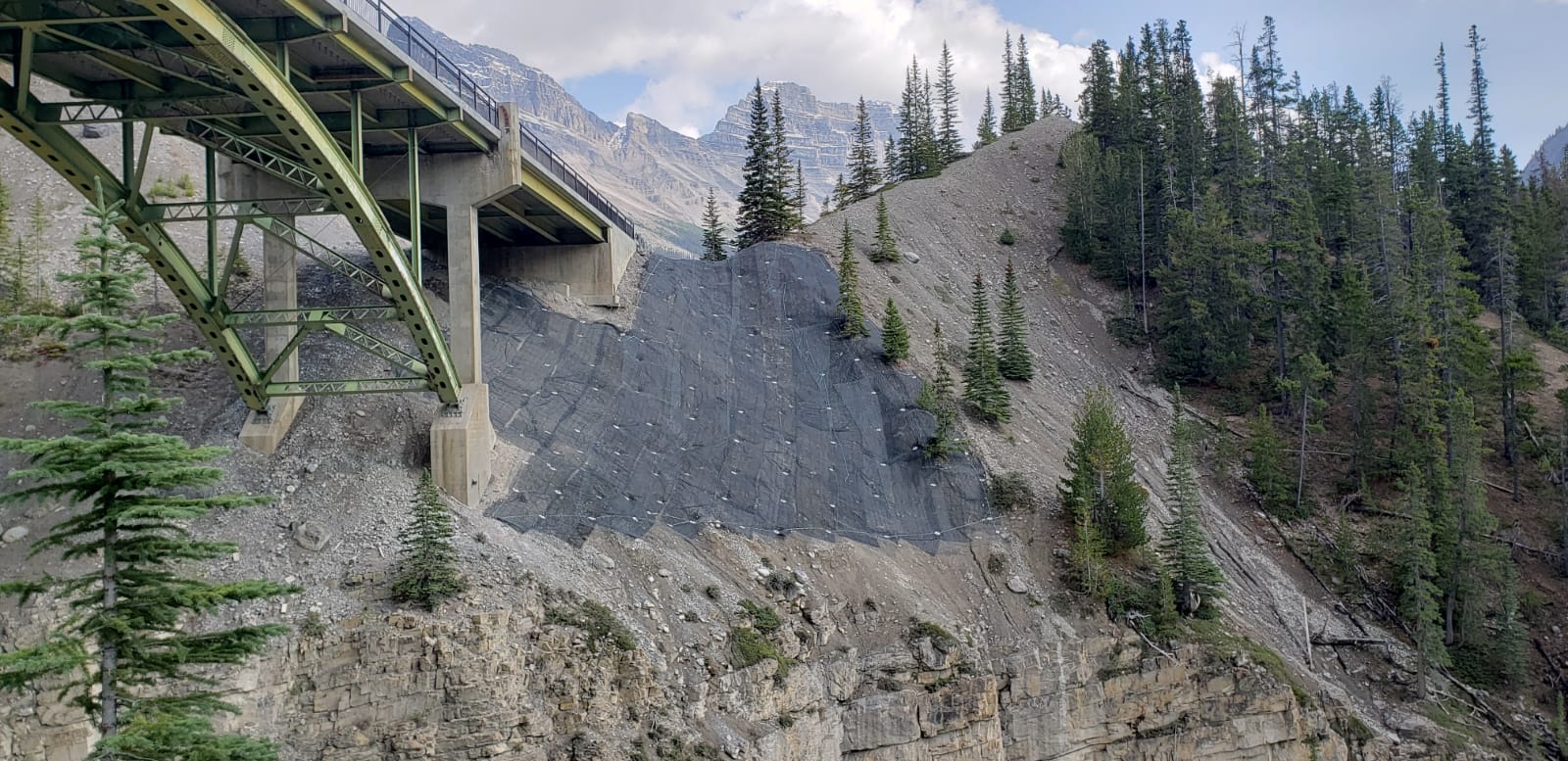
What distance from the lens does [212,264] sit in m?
22.0

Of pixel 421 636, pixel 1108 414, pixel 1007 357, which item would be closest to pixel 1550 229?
pixel 1007 357

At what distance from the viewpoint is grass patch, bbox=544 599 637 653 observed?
20.5 meters

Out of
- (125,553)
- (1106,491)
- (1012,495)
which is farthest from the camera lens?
(1012,495)

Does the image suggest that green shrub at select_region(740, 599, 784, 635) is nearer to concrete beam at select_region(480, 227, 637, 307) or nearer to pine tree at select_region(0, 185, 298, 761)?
pine tree at select_region(0, 185, 298, 761)

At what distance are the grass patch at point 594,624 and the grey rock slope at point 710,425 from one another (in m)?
3.01

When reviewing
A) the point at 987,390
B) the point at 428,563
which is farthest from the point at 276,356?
the point at 987,390

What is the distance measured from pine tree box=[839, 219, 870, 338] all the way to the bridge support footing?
50.9 feet

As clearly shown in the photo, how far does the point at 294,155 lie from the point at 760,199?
26.7m

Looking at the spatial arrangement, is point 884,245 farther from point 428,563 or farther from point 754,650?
point 428,563

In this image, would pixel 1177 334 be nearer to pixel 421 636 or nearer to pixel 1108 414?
pixel 1108 414

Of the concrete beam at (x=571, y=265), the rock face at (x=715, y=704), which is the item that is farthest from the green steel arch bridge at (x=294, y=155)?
the rock face at (x=715, y=704)

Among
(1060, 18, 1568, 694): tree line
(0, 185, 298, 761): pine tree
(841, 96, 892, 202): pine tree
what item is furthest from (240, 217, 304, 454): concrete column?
(841, 96, 892, 202): pine tree

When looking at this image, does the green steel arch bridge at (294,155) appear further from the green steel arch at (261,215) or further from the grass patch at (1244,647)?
the grass patch at (1244,647)

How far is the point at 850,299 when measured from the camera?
37.5m
